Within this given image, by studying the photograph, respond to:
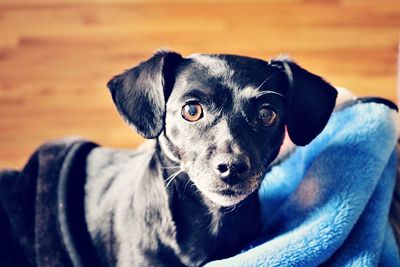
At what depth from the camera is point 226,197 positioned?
120 centimetres

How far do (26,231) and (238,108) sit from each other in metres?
0.68

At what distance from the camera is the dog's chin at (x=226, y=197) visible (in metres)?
1.20

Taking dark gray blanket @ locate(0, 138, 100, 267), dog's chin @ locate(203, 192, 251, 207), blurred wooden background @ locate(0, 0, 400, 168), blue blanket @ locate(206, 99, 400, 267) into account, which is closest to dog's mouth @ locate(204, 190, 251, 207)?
dog's chin @ locate(203, 192, 251, 207)

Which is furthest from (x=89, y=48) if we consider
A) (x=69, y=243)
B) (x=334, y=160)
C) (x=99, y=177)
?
(x=334, y=160)

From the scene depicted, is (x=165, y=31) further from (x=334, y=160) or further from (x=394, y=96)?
(x=334, y=160)

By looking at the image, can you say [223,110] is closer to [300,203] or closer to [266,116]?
[266,116]

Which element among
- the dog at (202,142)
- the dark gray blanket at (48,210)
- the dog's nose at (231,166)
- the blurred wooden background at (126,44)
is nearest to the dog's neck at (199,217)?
the dog at (202,142)

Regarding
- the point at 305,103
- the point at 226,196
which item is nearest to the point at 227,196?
the point at 226,196

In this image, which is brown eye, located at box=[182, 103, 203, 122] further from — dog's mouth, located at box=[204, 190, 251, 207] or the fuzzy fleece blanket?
the fuzzy fleece blanket

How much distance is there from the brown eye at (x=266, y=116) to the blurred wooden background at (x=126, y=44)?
1012 mm

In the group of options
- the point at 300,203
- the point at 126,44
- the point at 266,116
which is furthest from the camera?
the point at 126,44

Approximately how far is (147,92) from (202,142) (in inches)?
6.6

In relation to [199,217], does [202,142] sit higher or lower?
higher

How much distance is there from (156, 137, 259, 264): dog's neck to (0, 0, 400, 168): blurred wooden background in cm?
88
